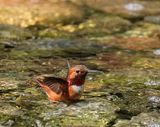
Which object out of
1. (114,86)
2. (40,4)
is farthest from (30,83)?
(40,4)

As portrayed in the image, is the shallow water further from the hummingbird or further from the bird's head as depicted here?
the bird's head

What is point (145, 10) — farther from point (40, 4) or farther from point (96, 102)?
point (96, 102)

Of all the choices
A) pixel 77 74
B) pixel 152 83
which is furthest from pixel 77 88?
pixel 152 83

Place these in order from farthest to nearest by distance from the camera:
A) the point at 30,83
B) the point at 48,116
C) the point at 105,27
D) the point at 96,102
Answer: the point at 105,27 → the point at 30,83 → the point at 96,102 → the point at 48,116

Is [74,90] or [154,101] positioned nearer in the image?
[74,90]

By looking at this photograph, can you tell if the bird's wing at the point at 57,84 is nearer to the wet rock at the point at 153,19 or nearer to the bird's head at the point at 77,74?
the bird's head at the point at 77,74

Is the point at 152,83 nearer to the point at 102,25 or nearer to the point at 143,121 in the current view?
the point at 143,121

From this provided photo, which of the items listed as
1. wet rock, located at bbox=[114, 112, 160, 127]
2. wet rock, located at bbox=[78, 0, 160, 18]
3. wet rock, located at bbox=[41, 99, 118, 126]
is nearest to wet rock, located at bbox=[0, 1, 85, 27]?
wet rock, located at bbox=[78, 0, 160, 18]
